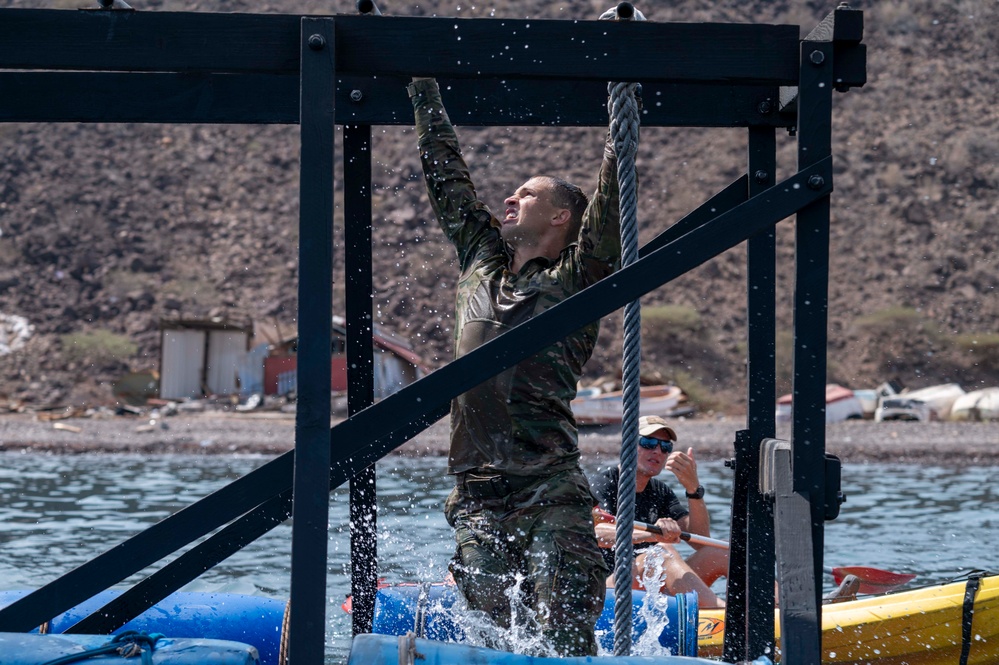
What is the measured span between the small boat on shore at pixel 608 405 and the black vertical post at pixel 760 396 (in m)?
22.2

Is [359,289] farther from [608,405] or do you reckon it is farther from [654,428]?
[608,405]

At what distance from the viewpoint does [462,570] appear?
153 inches

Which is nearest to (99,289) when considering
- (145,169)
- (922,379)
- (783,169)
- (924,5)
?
(145,169)

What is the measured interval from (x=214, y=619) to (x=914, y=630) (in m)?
3.89

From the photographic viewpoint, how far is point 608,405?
28562 mm

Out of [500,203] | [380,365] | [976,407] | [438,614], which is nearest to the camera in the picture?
[438,614]

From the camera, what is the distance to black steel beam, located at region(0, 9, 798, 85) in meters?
3.54

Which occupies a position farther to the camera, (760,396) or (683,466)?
(683,466)

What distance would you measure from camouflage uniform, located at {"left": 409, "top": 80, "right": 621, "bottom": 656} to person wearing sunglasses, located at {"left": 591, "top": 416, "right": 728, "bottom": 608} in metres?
2.60

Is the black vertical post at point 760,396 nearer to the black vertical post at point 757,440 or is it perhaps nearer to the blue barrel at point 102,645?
the black vertical post at point 757,440

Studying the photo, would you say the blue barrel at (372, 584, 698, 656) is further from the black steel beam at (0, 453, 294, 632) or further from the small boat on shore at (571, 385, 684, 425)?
the small boat on shore at (571, 385, 684, 425)

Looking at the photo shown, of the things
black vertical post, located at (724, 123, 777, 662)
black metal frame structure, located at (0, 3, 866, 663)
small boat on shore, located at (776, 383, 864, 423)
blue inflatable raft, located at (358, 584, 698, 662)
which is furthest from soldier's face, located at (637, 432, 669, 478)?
small boat on shore, located at (776, 383, 864, 423)

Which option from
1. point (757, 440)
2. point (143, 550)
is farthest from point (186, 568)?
point (757, 440)

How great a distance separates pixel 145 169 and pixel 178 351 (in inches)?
458
